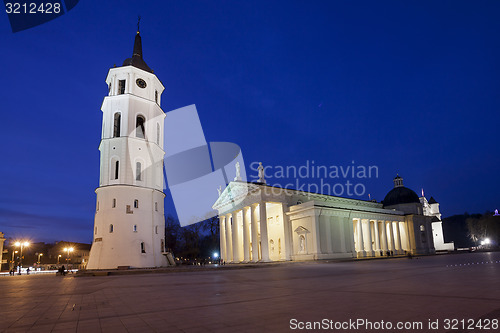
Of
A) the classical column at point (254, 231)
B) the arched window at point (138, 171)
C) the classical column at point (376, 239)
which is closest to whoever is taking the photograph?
the arched window at point (138, 171)

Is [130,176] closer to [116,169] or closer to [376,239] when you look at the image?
[116,169]

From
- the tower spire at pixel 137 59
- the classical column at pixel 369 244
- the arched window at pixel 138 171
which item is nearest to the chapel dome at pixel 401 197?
the classical column at pixel 369 244

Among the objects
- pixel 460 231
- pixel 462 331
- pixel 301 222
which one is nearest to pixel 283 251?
pixel 301 222

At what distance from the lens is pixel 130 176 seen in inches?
1625

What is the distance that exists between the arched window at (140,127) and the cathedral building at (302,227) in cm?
1677

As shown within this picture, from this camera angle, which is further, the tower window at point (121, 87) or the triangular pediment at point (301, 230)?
the triangular pediment at point (301, 230)

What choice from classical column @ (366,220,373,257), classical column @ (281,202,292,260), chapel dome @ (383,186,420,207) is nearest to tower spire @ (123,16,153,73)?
classical column @ (281,202,292,260)

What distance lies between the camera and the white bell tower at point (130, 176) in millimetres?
38938

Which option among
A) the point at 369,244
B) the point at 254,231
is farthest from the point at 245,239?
the point at 369,244

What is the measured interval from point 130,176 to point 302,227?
82.9 ft

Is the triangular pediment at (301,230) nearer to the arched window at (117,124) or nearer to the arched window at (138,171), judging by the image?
the arched window at (138,171)

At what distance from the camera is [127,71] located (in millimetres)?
44469

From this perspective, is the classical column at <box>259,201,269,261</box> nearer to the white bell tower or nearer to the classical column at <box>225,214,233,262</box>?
the classical column at <box>225,214,233,262</box>

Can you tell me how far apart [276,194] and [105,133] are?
1020 inches
